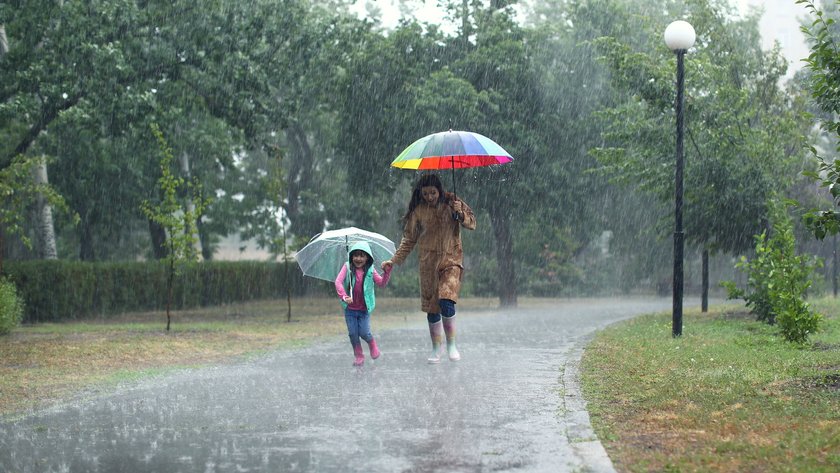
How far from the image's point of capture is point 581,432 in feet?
23.9

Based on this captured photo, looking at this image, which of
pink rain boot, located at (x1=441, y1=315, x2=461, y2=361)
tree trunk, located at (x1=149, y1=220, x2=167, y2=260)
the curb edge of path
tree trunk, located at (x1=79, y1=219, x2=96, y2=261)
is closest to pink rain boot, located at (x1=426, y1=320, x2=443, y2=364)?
pink rain boot, located at (x1=441, y1=315, x2=461, y2=361)

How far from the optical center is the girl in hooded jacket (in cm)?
1116

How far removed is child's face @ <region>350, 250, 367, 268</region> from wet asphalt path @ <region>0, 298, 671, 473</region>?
1.15 m

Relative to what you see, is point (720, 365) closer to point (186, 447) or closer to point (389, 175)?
point (186, 447)

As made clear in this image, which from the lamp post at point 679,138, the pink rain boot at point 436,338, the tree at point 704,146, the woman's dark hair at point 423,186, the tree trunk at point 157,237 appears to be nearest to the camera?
the woman's dark hair at point 423,186

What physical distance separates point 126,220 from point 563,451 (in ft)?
108

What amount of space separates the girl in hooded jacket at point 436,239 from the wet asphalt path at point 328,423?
81 centimetres

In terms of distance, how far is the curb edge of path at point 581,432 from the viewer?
6250mm

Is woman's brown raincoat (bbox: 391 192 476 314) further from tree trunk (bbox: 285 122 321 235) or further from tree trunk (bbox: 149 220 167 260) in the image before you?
tree trunk (bbox: 285 122 321 235)

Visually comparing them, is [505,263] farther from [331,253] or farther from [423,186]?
[423,186]

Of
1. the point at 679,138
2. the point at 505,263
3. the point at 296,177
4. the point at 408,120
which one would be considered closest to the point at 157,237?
the point at 296,177

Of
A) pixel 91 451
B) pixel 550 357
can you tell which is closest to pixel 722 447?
pixel 91 451

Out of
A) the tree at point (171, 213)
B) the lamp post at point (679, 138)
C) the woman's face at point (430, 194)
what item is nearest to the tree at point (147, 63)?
the tree at point (171, 213)

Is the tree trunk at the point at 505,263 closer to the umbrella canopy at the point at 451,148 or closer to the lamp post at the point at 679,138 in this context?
the lamp post at the point at 679,138
